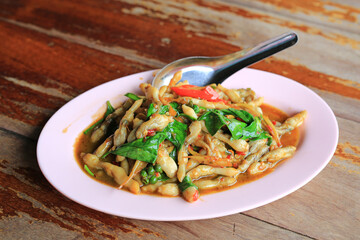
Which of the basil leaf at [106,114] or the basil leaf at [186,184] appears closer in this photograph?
the basil leaf at [186,184]

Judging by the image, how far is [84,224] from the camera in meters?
2.09

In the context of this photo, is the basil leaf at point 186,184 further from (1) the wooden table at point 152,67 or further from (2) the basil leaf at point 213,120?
(2) the basil leaf at point 213,120

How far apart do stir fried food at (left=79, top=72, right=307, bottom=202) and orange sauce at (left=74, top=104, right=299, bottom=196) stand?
1 centimetres

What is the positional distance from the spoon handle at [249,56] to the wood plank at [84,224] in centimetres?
125

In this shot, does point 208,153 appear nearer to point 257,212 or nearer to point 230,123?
point 230,123

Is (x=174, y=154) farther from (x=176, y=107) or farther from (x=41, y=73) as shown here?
(x=41, y=73)

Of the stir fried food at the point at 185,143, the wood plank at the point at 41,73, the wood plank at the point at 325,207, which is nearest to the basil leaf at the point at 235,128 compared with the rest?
the stir fried food at the point at 185,143

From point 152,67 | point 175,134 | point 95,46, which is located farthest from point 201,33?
point 175,134

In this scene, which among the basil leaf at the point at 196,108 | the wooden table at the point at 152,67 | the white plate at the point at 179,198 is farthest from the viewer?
the basil leaf at the point at 196,108

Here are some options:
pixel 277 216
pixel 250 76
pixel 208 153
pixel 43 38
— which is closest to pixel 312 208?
pixel 277 216

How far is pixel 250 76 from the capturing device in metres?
3.04

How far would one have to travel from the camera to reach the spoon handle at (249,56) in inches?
114

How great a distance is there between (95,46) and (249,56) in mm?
1591

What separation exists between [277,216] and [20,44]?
290 cm
